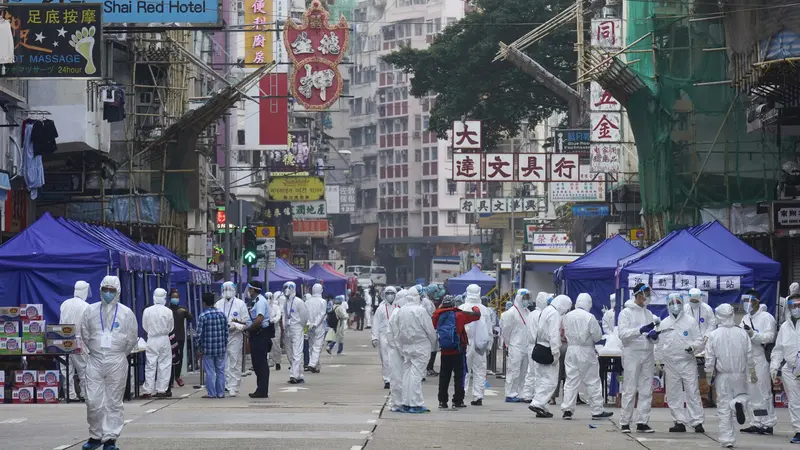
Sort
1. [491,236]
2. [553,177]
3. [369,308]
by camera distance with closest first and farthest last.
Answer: [553,177], [369,308], [491,236]

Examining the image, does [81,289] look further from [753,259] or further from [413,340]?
[753,259]

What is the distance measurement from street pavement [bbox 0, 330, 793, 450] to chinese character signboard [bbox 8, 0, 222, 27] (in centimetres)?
Answer: 722

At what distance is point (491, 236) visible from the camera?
4235 inches

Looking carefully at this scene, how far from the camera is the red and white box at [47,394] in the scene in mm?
22266

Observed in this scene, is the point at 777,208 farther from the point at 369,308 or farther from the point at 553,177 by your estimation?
the point at 369,308

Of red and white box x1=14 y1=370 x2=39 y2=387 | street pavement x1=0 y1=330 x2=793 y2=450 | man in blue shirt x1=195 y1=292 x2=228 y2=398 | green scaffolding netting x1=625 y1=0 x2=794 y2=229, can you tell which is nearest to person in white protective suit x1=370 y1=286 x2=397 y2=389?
street pavement x1=0 y1=330 x2=793 y2=450

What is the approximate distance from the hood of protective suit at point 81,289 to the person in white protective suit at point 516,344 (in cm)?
705

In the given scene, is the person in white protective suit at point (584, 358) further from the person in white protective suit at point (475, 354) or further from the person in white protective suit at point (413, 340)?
the person in white protective suit at point (475, 354)

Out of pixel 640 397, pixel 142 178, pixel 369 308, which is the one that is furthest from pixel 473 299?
pixel 369 308

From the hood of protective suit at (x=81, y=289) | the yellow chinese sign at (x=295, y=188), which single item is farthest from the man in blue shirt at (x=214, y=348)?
the yellow chinese sign at (x=295, y=188)

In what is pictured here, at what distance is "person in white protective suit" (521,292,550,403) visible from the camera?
2394cm

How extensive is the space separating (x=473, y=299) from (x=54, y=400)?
6.74 meters

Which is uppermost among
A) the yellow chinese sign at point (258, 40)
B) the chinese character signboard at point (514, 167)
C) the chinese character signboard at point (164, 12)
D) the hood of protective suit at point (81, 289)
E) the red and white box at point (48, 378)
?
the yellow chinese sign at point (258, 40)

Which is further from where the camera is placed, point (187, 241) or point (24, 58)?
point (187, 241)
